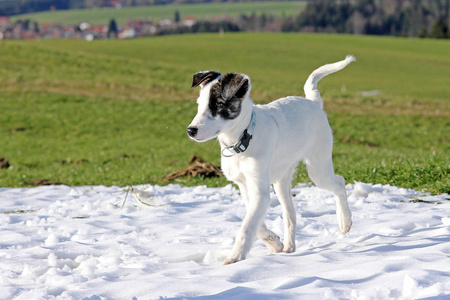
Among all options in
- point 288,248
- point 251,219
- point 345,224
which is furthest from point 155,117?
point 251,219

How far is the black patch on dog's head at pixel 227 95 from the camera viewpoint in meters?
5.30

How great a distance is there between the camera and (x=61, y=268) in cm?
604

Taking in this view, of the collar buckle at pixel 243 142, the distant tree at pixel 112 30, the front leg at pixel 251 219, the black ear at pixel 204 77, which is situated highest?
the black ear at pixel 204 77

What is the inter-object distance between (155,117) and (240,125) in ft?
74.0

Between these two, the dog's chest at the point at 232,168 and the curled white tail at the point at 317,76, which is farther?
the curled white tail at the point at 317,76

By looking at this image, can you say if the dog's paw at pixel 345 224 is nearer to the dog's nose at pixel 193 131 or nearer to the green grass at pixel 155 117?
the green grass at pixel 155 117

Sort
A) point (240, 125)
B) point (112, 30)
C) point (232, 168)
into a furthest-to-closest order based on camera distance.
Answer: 1. point (112, 30)
2. point (232, 168)
3. point (240, 125)

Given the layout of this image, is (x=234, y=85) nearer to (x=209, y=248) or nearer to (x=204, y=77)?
(x=204, y=77)

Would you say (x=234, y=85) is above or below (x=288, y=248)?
above

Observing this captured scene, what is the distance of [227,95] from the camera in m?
5.30

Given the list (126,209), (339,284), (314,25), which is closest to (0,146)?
(126,209)

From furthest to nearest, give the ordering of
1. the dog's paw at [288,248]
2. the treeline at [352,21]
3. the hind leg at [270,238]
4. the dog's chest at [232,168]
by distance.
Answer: the treeline at [352,21] → the dog's paw at [288,248] → the hind leg at [270,238] → the dog's chest at [232,168]

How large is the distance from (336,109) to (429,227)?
79.6 ft

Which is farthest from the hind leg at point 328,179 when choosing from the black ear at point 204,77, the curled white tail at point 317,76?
the black ear at point 204,77
